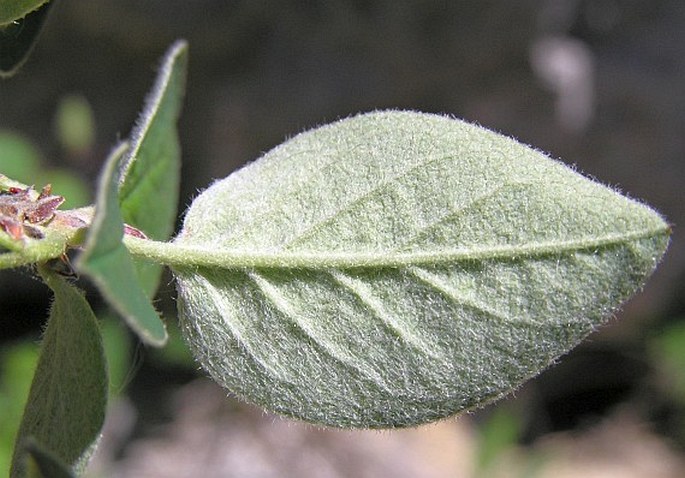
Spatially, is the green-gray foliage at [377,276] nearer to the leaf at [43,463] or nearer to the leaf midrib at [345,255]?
the leaf midrib at [345,255]

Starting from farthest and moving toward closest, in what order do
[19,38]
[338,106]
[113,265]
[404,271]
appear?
[338,106]
[19,38]
[404,271]
[113,265]

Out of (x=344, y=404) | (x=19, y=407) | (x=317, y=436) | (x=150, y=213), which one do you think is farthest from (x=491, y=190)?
(x=317, y=436)

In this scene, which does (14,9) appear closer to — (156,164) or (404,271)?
(156,164)

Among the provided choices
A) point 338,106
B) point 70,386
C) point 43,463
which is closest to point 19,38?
point 70,386

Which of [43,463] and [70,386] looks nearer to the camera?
[43,463]

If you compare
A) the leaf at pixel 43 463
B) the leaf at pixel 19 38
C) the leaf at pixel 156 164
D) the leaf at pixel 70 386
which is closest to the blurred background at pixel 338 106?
the leaf at pixel 156 164

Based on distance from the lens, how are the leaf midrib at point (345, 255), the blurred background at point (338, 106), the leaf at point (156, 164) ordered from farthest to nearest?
the blurred background at point (338, 106) < the leaf at point (156, 164) < the leaf midrib at point (345, 255)

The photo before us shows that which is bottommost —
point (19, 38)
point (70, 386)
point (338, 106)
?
point (338, 106)
